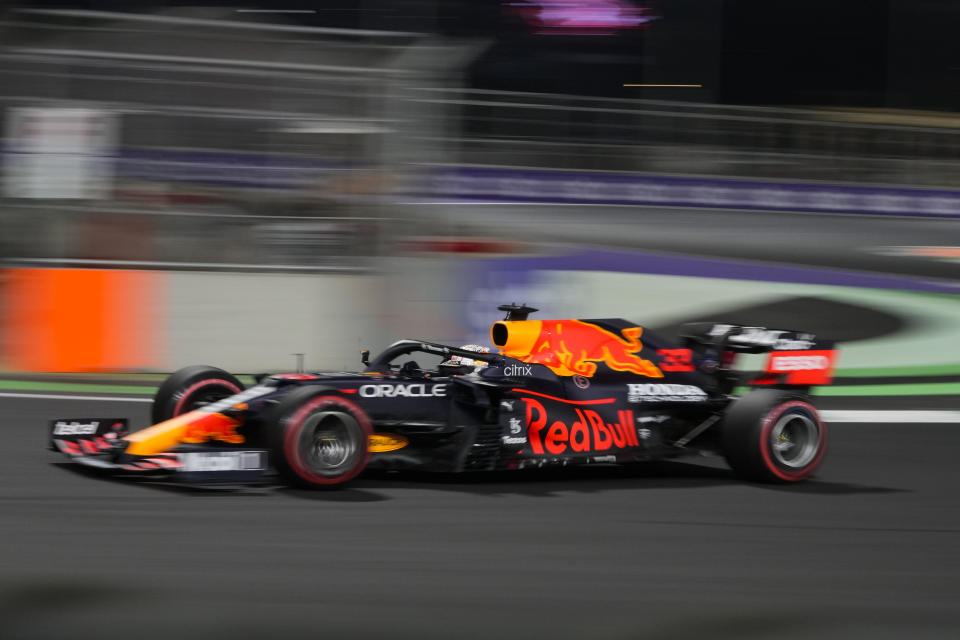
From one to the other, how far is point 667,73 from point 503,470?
11920 millimetres

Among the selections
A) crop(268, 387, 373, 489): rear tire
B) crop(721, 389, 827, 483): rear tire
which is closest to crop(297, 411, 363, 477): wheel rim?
crop(268, 387, 373, 489): rear tire

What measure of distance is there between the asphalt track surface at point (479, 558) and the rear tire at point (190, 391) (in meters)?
0.64

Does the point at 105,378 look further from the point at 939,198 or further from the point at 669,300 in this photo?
the point at 939,198

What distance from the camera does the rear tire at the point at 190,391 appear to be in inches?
279

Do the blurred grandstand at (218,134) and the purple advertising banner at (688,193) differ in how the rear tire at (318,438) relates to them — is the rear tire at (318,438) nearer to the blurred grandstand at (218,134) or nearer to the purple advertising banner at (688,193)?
the blurred grandstand at (218,134)

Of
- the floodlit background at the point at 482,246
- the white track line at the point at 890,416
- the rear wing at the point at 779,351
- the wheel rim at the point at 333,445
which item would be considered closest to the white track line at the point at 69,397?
the floodlit background at the point at 482,246

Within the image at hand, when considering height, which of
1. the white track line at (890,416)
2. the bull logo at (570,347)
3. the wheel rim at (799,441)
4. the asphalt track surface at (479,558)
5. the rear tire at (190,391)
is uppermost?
the bull logo at (570,347)

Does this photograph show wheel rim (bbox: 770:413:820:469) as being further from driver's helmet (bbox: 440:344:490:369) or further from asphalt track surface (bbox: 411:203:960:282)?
asphalt track surface (bbox: 411:203:960:282)

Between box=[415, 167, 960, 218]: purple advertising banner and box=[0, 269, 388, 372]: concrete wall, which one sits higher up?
box=[415, 167, 960, 218]: purple advertising banner

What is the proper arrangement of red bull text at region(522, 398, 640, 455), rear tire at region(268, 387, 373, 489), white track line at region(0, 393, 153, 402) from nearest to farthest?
rear tire at region(268, 387, 373, 489), red bull text at region(522, 398, 640, 455), white track line at region(0, 393, 153, 402)

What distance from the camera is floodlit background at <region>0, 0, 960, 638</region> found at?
4781mm

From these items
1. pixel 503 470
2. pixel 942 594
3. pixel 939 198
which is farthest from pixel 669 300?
pixel 942 594

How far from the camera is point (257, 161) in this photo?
1265 centimetres

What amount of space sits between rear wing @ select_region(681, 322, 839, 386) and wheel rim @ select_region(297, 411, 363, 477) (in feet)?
8.64
